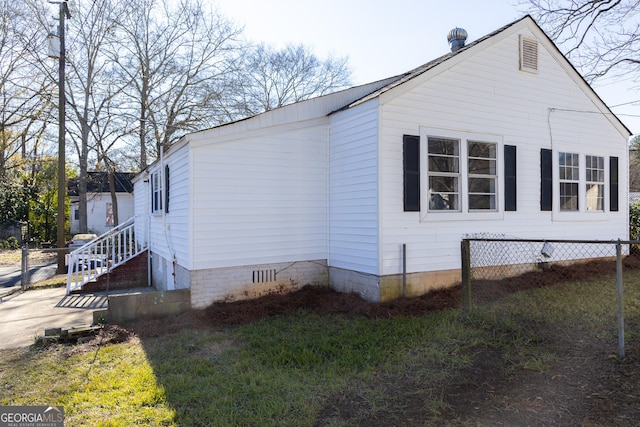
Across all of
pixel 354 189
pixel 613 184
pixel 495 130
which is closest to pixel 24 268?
pixel 354 189

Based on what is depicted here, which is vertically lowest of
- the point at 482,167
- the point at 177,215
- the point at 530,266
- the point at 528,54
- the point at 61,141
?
the point at 530,266

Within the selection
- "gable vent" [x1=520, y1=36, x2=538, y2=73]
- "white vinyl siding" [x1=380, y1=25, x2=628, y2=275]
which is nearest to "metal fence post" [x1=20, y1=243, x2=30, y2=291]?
"white vinyl siding" [x1=380, y1=25, x2=628, y2=275]

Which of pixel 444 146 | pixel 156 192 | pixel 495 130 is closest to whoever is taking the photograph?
pixel 444 146

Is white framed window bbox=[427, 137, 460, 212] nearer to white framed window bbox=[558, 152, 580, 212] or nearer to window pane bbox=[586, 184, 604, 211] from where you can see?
white framed window bbox=[558, 152, 580, 212]

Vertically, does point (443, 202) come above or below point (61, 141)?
below

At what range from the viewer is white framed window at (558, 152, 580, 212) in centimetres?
907

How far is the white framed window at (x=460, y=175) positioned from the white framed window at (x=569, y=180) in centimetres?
207

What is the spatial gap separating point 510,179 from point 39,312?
374 inches

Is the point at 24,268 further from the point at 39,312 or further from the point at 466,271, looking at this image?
the point at 466,271

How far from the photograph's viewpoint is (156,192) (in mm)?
10094

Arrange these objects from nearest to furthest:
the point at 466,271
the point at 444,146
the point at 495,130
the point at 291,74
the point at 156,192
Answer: the point at 466,271 < the point at 444,146 < the point at 495,130 < the point at 156,192 < the point at 291,74

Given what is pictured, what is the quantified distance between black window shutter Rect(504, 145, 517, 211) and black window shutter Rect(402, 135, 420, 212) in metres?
2.09

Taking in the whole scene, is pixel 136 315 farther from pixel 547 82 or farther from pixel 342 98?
pixel 547 82

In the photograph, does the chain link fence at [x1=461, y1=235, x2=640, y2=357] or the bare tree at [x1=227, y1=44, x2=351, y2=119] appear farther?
the bare tree at [x1=227, y1=44, x2=351, y2=119]
